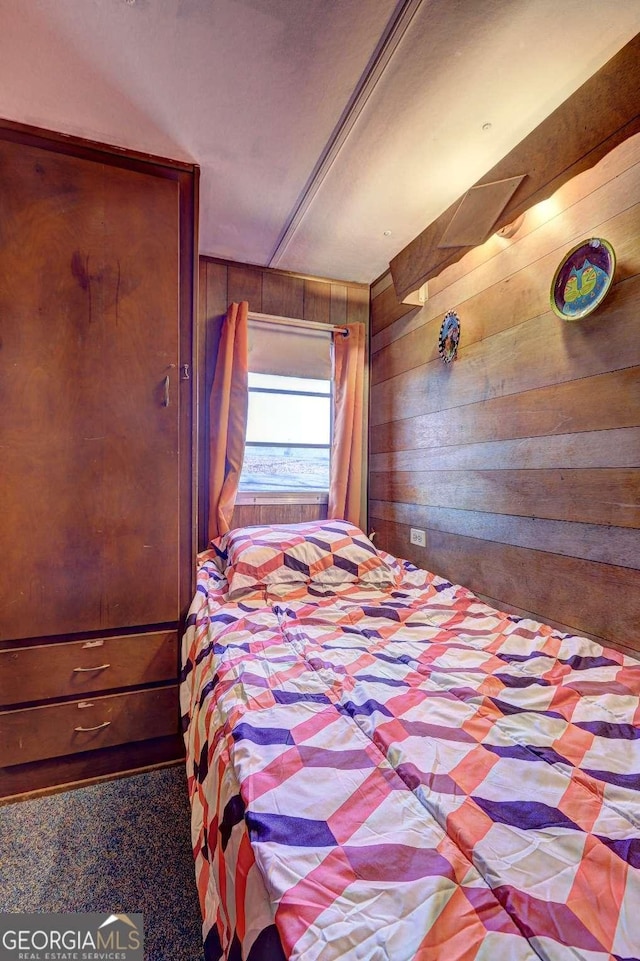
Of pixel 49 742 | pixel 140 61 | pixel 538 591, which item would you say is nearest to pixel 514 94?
pixel 140 61

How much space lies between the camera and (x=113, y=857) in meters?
1.21

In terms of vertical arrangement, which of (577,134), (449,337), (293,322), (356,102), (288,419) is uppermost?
(356,102)

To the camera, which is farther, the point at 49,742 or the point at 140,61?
the point at 49,742

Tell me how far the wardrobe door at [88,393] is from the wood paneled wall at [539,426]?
47.5 inches

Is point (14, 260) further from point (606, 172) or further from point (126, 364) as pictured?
point (606, 172)

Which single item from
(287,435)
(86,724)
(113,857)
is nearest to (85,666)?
(86,724)

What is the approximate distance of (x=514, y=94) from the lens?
1.29 metres

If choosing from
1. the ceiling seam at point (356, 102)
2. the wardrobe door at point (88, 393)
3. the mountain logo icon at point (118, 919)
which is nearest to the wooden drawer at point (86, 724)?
the wardrobe door at point (88, 393)

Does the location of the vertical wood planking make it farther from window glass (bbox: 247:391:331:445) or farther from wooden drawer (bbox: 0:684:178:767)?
wooden drawer (bbox: 0:684:178:767)

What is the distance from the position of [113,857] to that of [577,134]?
8.31 feet

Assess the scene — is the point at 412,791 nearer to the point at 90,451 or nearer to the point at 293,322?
the point at 90,451

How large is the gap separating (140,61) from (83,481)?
1.32 meters

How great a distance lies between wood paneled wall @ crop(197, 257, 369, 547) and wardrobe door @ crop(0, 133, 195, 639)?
688mm

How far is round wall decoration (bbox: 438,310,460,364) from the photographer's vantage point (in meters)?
1.92
